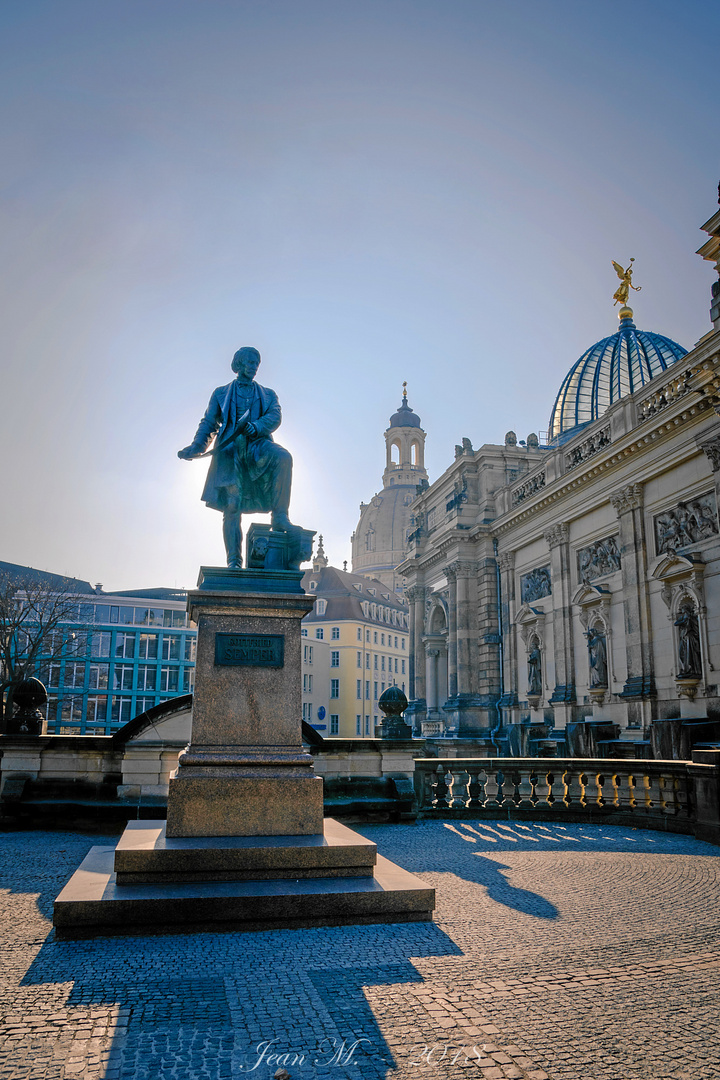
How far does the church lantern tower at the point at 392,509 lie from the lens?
131 m

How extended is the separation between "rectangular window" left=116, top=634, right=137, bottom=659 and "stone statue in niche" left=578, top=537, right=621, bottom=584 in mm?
50225

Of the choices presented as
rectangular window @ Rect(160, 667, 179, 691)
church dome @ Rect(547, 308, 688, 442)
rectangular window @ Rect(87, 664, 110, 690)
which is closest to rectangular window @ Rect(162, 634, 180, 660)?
rectangular window @ Rect(160, 667, 179, 691)

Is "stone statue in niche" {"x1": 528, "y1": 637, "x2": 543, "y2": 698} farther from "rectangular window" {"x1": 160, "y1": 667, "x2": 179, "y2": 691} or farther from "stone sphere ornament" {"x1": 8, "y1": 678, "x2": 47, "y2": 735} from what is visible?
"rectangular window" {"x1": 160, "y1": 667, "x2": 179, "y2": 691}

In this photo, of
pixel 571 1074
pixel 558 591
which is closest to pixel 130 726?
pixel 571 1074

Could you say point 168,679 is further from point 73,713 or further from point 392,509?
point 392,509

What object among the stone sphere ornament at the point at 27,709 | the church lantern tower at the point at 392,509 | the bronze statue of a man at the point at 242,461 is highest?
the church lantern tower at the point at 392,509

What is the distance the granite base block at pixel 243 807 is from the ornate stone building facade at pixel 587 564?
17.8 metres

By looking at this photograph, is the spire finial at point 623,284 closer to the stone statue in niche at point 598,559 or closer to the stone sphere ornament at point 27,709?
the stone statue in niche at point 598,559

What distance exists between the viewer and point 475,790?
46.1 ft

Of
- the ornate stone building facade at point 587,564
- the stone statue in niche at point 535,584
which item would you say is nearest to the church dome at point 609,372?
the ornate stone building facade at point 587,564

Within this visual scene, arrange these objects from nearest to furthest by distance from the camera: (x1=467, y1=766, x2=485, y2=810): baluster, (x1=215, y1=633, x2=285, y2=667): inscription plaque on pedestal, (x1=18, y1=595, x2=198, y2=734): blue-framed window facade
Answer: (x1=215, y1=633, x2=285, y2=667): inscription plaque on pedestal, (x1=467, y1=766, x2=485, y2=810): baluster, (x1=18, y1=595, x2=198, y2=734): blue-framed window facade

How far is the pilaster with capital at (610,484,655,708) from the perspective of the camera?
24.8 meters

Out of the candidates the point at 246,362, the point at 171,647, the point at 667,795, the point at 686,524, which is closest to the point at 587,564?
the point at 686,524

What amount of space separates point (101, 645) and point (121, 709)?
6.08m
